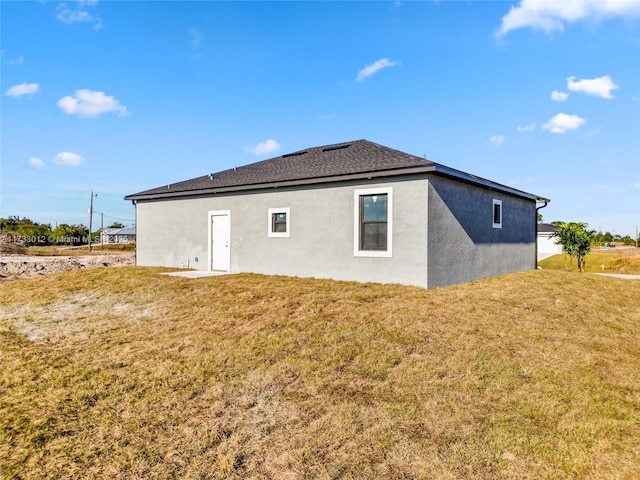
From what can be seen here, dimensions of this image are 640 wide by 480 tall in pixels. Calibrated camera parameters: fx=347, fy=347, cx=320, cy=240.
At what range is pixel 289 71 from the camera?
17359 millimetres

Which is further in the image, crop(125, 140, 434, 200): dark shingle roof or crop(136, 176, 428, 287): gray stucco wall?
crop(125, 140, 434, 200): dark shingle roof

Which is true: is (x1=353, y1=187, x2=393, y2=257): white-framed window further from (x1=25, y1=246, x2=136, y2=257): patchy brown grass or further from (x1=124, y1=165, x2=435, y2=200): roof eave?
(x1=25, y1=246, x2=136, y2=257): patchy brown grass

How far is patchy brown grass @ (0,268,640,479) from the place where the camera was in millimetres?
2959

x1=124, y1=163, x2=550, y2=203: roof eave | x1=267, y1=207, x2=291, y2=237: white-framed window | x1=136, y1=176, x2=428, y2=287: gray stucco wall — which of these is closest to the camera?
x1=124, y1=163, x2=550, y2=203: roof eave

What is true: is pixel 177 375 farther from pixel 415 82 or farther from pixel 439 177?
pixel 415 82

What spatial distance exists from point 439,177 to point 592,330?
499 cm

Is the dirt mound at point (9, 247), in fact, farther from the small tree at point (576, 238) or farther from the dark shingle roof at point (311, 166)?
the small tree at point (576, 238)

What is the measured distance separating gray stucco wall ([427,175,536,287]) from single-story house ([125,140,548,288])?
0.11 ft

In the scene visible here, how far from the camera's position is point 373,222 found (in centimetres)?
1019

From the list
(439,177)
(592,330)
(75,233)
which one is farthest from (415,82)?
(75,233)

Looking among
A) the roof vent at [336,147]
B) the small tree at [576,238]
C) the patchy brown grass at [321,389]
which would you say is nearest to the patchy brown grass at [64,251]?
the roof vent at [336,147]

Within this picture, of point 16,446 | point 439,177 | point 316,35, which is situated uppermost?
point 316,35

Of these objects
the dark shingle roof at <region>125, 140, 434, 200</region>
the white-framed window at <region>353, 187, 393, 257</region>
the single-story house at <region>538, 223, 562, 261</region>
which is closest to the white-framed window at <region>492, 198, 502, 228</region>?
the dark shingle roof at <region>125, 140, 434, 200</region>

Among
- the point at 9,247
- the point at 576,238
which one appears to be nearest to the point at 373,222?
the point at 576,238
